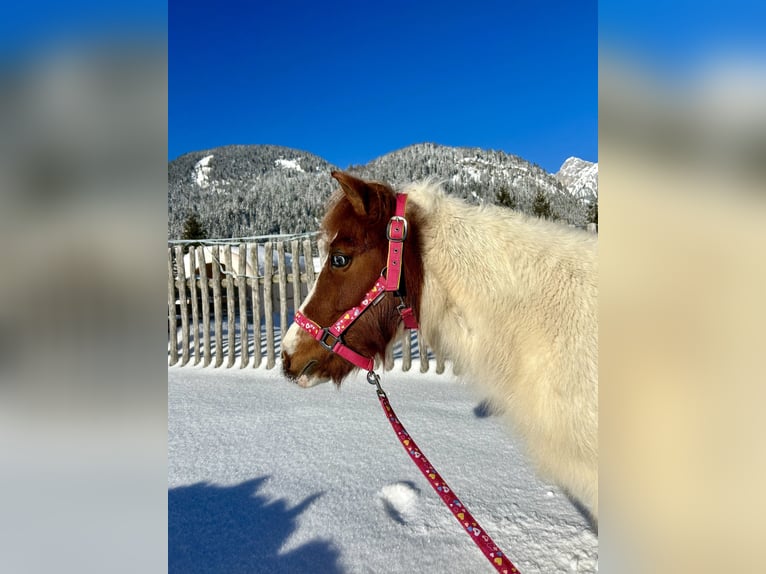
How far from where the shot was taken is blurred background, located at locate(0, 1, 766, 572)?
616mm

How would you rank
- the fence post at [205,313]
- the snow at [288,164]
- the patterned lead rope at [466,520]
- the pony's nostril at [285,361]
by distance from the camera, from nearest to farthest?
the patterned lead rope at [466,520]
the pony's nostril at [285,361]
the fence post at [205,313]
the snow at [288,164]

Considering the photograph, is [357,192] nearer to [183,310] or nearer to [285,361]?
[285,361]

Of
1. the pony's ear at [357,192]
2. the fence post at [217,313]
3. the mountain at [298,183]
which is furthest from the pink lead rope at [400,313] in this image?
the mountain at [298,183]

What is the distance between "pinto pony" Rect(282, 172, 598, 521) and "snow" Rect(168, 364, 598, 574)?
113cm

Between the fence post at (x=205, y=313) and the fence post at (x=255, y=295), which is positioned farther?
the fence post at (x=205, y=313)

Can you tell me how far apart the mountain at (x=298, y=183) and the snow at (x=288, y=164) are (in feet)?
0.45

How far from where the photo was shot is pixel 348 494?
10.1 feet

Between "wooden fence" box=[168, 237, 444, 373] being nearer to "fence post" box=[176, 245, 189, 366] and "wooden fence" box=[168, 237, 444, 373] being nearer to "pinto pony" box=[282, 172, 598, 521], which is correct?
"fence post" box=[176, 245, 189, 366]

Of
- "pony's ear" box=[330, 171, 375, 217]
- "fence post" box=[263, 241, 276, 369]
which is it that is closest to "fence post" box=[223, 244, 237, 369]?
"fence post" box=[263, 241, 276, 369]

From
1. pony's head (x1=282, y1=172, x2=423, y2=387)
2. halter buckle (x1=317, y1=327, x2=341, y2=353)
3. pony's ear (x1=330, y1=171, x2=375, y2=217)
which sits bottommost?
halter buckle (x1=317, y1=327, x2=341, y2=353)

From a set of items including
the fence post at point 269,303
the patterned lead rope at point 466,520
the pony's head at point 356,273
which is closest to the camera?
the patterned lead rope at point 466,520

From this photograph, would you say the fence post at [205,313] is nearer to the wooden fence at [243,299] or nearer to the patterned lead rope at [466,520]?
the wooden fence at [243,299]

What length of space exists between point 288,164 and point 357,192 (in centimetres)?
11604

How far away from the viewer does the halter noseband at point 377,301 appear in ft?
6.14
